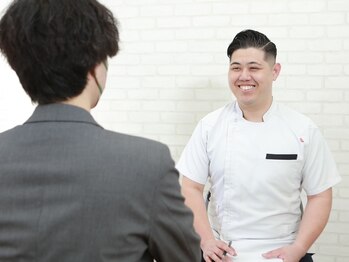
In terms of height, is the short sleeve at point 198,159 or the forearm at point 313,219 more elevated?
the short sleeve at point 198,159

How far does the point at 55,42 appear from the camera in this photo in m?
0.85

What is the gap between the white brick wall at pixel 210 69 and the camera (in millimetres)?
2465

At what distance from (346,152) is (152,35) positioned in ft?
4.40

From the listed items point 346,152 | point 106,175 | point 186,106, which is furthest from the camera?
point 186,106

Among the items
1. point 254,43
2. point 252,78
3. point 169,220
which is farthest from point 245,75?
point 169,220

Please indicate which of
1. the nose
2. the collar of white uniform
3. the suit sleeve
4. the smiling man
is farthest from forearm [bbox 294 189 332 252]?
the suit sleeve

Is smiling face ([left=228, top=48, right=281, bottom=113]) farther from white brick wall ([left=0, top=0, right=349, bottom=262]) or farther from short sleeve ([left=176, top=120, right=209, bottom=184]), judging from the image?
white brick wall ([left=0, top=0, right=349, bottom=262])

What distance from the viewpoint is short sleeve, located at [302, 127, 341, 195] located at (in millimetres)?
1955

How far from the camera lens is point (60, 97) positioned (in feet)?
2.93

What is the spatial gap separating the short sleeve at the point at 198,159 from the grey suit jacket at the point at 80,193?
1229 mm

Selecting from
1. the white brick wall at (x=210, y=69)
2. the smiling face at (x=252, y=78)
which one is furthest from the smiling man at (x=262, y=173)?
the white brick wall at (x=210, y=69)

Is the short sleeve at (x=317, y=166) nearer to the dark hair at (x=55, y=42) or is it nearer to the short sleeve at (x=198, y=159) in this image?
the short sleeve at (x=198, y=159)

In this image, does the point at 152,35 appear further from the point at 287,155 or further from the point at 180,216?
the point at 180,216

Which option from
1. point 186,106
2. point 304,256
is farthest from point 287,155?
point 186,106
